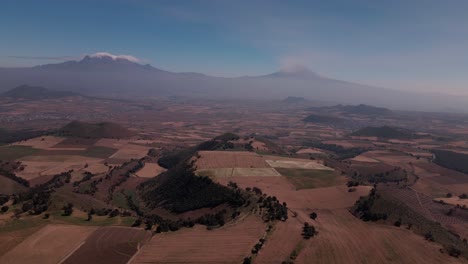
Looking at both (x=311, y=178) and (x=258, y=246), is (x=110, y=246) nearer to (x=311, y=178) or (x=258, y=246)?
(x=258, y=246)

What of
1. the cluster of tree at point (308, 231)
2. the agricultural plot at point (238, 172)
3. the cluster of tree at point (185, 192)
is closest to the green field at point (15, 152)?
the cluster of tree at point (185, 192)

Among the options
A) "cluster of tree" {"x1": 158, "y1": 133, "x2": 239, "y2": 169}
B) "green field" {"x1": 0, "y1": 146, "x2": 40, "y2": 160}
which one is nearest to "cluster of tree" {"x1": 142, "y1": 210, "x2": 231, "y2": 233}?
"cluster of tree" {"x1": 158, "y1": 133, "x2": 239, "y2": 169}

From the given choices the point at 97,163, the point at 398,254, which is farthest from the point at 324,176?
the point at 97,163

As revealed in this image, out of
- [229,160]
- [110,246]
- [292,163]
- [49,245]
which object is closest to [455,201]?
[292,163]

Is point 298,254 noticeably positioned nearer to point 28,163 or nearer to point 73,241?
point 73,241

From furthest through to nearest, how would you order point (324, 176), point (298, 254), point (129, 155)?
point (129, 155)
point (324, 176)
point (298, 254)
